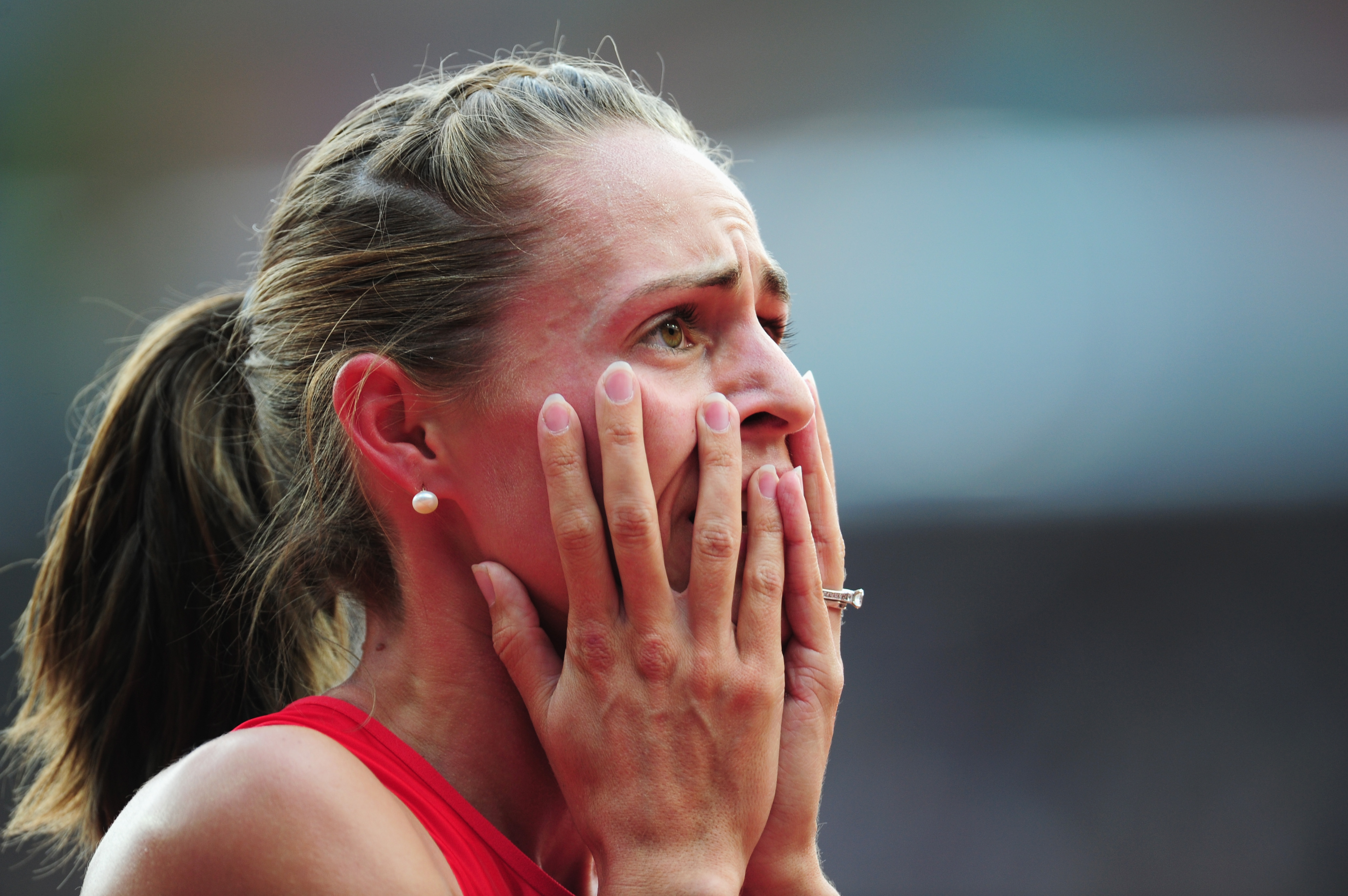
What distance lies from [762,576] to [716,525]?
3.6 inches

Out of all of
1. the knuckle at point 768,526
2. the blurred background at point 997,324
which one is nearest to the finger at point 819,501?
the knuckle at point 768,526

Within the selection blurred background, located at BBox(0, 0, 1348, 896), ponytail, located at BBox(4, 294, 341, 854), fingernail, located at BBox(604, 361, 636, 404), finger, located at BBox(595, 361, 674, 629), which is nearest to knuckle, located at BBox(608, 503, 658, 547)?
finger, located at BBox(595, 361, 674, 629)

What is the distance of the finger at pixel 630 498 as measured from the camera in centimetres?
98

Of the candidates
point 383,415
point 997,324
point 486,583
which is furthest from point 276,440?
point 997,324

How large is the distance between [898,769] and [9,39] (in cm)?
435

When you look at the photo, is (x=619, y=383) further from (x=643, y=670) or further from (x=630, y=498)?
(x=643, y=670)

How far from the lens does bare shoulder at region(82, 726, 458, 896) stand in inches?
32.4

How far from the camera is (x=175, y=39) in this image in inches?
152

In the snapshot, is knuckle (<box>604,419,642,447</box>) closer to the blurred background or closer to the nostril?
the nostril

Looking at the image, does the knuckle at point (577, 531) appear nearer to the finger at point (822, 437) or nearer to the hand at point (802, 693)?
the hand at point (802, 693)

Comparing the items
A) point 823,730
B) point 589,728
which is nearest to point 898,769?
point 823,730

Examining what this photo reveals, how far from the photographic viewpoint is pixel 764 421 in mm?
1114

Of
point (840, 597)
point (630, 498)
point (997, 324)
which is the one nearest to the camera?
point (630, 498)

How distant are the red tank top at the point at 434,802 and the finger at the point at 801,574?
41 centimetres
